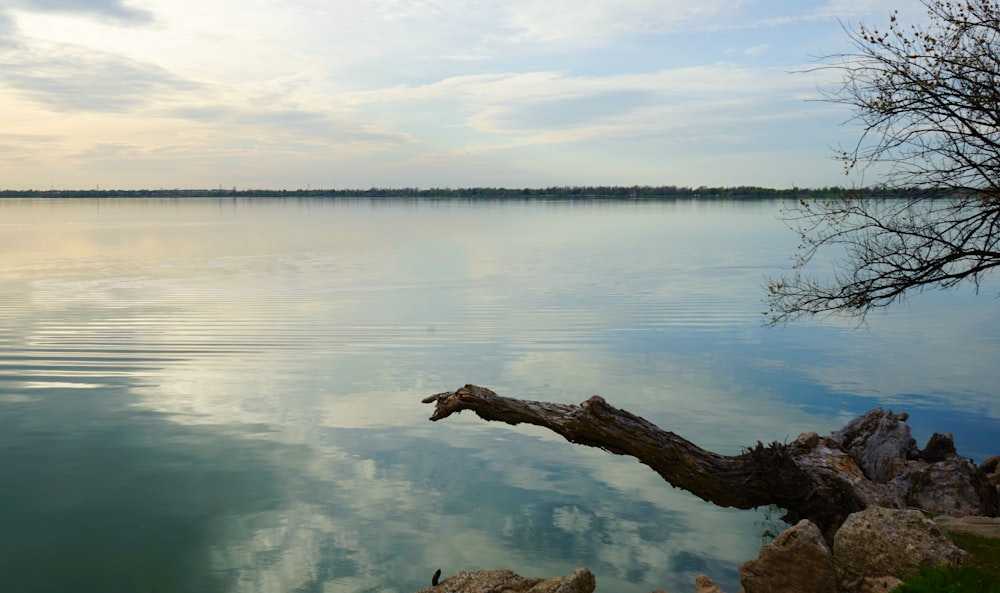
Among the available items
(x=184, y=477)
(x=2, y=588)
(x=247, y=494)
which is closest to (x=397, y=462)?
(x=247, y=494)

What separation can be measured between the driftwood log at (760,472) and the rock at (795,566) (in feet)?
7.72

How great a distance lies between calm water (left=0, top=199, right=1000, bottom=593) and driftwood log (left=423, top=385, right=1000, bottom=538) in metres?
1.04

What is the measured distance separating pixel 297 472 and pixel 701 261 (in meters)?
39.9

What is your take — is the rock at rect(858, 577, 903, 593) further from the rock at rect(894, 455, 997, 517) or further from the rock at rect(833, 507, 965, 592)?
the rock at rect(894, 455, 997, 517)

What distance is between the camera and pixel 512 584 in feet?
25.2

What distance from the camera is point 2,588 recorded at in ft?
30.7

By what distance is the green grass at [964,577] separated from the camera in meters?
7.06

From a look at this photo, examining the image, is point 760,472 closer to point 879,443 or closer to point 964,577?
point 879,443

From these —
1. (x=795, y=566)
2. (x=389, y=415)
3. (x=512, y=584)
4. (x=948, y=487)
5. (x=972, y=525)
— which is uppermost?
(x=972, y=525)

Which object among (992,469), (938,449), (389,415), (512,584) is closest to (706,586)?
(512,584)

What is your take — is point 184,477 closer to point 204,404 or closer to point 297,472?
point 297,472

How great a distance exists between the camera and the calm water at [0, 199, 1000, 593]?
10.4 m

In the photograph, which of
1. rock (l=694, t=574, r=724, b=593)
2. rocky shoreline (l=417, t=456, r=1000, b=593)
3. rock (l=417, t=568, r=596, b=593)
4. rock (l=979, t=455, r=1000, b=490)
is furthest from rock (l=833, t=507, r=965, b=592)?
rock (l=979, t=455, r=1000, b=490)

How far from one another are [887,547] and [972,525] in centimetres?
158
